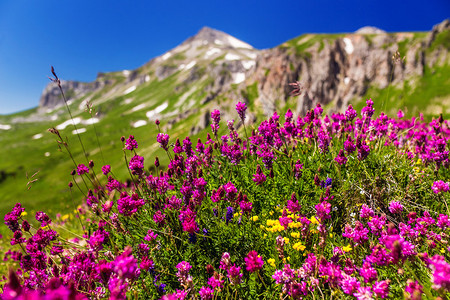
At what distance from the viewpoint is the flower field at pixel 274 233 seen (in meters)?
2.85

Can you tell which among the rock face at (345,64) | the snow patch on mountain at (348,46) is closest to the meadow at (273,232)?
the rock face at (345,64)

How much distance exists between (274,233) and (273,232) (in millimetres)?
22

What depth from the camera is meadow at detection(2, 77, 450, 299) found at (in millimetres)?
2848

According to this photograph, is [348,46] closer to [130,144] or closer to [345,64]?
[345,64]

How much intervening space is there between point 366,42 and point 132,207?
5579 inches

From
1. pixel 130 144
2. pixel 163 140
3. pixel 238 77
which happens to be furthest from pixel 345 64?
pixel 130 144

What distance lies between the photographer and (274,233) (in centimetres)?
416

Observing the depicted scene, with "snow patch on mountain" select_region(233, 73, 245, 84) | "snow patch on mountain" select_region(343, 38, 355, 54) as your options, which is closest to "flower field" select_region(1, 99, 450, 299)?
"snow patch on mountain" select_region(343, 38, 355, 54)

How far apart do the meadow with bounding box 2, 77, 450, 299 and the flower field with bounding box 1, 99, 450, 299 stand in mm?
20

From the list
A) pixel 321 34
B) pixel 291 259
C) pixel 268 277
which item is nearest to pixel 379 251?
pixel 291 259

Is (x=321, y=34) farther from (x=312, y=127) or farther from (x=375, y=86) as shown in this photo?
(x=312, y=127)

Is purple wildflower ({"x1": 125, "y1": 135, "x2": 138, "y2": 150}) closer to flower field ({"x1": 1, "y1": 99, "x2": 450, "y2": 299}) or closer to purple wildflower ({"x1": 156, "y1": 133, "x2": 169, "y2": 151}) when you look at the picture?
flower field ({"x1": 1, "y1": 99, "x2": 450, "y2": 299})

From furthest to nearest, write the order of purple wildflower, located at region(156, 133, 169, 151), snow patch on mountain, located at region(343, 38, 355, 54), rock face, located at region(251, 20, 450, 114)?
snow patch on mountain, located at region(343, 38, 355, 54), rock face, located at region(251, 20, 450, 114), purple wildflower, located at region(156, 133, 169, 151)

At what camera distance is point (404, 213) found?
4402 mm
